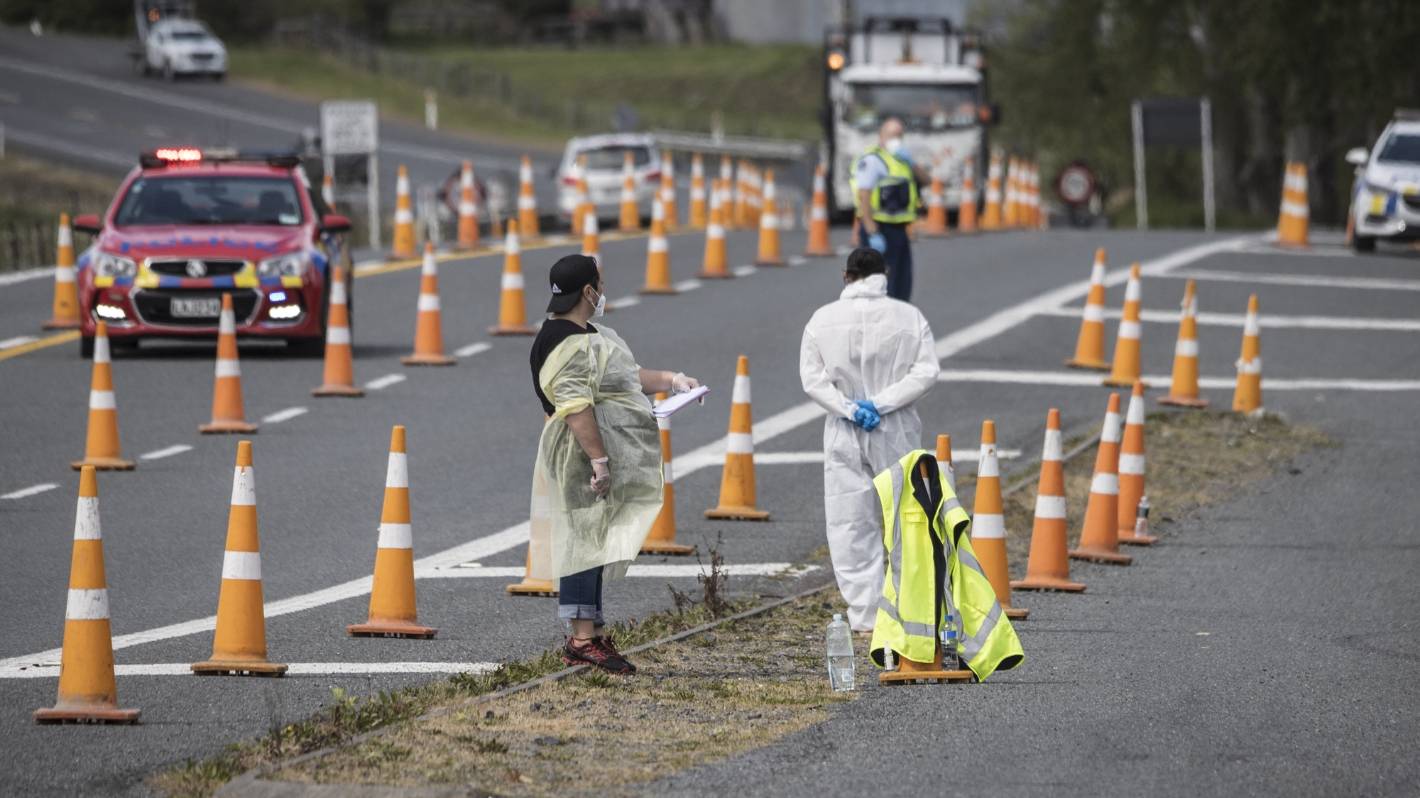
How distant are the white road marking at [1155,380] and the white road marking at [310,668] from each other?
11.0m

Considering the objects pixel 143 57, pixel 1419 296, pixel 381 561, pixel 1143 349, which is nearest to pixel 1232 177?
pixel 1419 296

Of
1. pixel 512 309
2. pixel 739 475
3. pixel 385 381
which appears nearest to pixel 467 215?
pixel 512 309

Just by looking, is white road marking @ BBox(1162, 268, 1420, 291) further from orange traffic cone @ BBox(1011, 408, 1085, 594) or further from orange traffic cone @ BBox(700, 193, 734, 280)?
orange traffic cone @ BBox(1011, 408, 1085, 594)

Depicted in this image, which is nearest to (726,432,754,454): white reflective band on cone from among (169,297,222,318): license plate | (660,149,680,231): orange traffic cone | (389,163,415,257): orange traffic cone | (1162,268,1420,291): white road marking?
(169,297,222,318): license plate

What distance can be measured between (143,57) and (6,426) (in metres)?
58.7

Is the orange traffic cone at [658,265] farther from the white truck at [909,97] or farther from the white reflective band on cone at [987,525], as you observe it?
the white reflective band on cone at [987,525]

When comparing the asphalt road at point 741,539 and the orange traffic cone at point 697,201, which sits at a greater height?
the orange traffic cone at point 697,201

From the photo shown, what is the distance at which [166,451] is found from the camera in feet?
56.2

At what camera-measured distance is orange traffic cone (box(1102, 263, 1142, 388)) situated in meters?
20.4

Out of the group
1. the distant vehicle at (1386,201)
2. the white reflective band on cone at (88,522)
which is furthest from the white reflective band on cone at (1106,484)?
the distant vehicle at (1386,201)

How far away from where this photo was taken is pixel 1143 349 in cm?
2348

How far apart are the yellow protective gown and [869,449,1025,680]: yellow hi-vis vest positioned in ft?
3.18

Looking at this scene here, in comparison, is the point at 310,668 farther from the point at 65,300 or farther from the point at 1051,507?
the point at 65,300

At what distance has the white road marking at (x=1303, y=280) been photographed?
2873 cm
